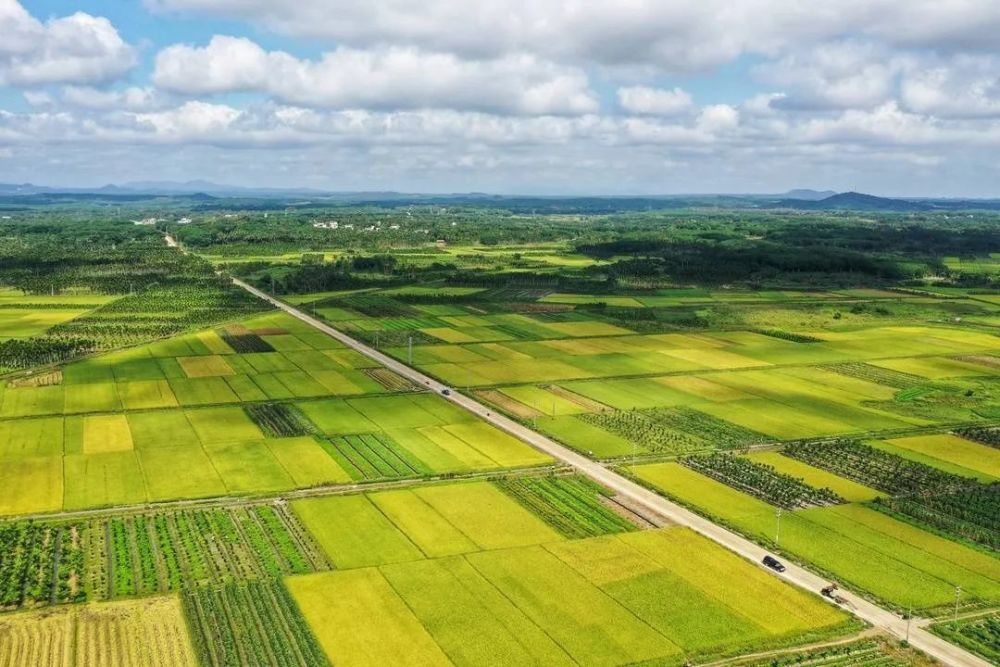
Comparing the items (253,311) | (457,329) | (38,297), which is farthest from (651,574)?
(38,297)

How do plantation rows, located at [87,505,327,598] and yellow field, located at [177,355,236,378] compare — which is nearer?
plantation rows, located at [87,505,327,598]

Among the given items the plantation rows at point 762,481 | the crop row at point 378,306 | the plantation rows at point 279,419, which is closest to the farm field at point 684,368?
the crop row at point 378,306

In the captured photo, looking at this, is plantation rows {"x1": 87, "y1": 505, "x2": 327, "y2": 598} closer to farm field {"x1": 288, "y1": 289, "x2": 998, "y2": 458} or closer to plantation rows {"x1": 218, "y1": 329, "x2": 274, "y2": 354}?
farm field {"x1": 288, "y1": 289, "x2": 998, "y2": 458}

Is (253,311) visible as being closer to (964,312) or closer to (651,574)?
(651,574)

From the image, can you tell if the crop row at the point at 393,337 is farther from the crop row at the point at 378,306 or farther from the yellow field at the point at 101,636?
the yellow field at the point at 101,636

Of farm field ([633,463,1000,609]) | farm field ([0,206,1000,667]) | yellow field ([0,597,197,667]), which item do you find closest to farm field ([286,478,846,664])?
farm field ([0,206,1000,667])

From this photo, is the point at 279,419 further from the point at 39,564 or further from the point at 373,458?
the point at 39,564
